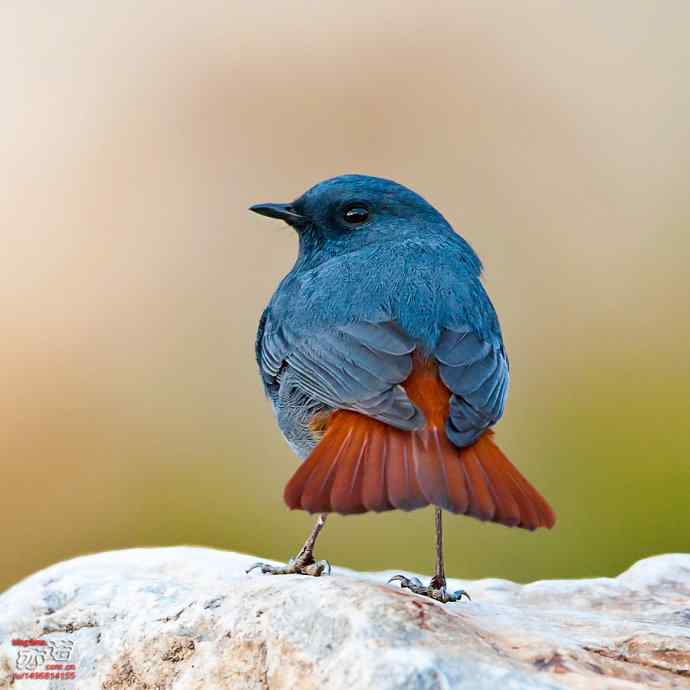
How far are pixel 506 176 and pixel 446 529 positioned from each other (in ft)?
8.47

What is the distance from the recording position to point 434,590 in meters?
4.23

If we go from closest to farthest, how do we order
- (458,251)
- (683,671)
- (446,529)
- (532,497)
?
(683,671), (532,497), (458,251), (446,529)

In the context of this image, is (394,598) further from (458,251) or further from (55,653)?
(458,251)

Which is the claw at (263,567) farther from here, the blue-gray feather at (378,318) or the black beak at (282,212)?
the black beak at (282,212)

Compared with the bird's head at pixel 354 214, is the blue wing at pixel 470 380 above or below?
below

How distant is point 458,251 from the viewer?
487cm

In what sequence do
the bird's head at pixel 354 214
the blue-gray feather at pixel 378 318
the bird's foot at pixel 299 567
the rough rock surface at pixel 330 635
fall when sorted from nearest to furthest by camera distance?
the rough rock surface at pixel 330 635 → the blue-gray feather at pixel 378 318 → the bird's foot at pixel 299 567 → the bird's head at pixel 354 214

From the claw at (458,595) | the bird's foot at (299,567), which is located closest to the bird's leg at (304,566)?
the bird's foot at (299,567)

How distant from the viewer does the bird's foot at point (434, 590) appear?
13.7ft

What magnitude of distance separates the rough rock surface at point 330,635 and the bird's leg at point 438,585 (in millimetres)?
85

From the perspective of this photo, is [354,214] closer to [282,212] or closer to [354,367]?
[282,212]

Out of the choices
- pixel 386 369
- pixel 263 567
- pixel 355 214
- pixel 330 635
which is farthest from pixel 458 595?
pixel 355 214

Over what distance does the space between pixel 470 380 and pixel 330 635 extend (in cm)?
109

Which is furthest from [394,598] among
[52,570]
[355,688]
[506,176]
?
[506,176]
